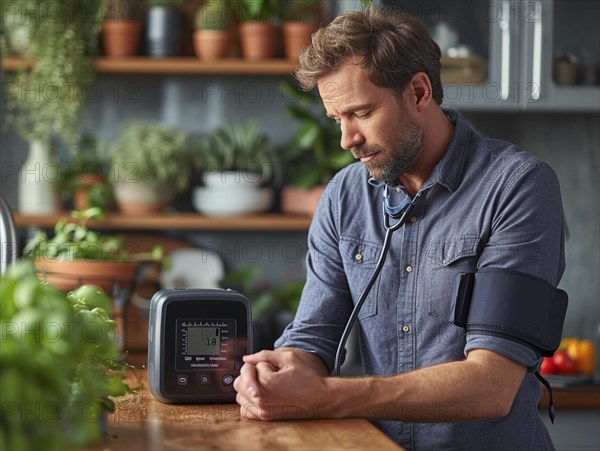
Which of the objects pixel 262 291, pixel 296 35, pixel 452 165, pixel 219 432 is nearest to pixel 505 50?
pixel 296 35

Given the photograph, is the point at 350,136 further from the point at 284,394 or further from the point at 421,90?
the point at 284,394

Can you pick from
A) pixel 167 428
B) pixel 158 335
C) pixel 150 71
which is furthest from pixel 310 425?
pixel 150 71

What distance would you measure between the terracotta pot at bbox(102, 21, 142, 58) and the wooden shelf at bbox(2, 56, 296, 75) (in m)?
0.04

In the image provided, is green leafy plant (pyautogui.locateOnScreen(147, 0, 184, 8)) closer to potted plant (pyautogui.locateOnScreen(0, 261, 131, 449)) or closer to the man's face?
the man's face

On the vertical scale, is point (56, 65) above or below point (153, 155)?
above

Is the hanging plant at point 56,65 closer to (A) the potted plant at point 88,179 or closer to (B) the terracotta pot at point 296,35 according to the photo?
(A) the potted plant at point 88,179

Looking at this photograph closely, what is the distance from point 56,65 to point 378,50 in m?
1.77

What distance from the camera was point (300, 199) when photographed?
11.3 ft

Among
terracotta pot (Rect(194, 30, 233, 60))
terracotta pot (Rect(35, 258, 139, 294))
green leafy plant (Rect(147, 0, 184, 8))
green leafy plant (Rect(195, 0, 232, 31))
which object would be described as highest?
green leafy plant (Rect(147, 0, 184, 8))

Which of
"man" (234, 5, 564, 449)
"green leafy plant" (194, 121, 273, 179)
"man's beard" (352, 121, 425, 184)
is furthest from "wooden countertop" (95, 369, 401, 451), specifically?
"green leafy plant" (194, 121, 273, 179)

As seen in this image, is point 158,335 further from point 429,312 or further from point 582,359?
point 582,359

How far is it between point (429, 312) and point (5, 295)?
3.39 feet

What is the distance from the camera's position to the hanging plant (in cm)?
331

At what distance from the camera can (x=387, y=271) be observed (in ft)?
6.25
